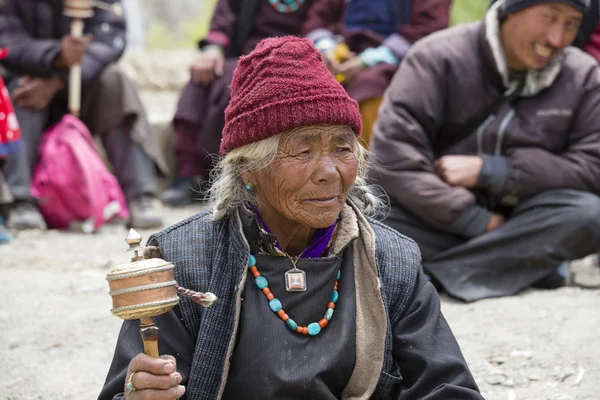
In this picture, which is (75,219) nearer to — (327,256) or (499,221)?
(499,221)

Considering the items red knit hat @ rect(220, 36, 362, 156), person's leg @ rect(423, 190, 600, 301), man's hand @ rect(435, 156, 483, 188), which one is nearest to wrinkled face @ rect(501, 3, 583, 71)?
man's hand @ rect(435, 156, 483, 188)

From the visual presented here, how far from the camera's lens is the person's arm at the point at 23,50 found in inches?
222

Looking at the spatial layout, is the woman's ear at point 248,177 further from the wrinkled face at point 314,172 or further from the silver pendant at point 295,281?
the silver pendant at point 295,281

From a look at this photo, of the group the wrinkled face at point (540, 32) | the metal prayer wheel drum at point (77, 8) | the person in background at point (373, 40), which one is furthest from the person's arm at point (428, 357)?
the metal prayer wheel drum at point (77, 8)

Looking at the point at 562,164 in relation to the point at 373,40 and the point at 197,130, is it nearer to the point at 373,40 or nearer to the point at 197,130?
the point at 373,40

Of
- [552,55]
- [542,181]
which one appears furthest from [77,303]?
[552,55]

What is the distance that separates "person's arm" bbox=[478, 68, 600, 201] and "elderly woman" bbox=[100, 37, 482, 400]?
1.95 m

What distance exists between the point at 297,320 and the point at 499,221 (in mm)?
2241

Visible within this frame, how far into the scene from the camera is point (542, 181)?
4223 mm

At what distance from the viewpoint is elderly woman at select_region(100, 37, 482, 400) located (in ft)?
7.40

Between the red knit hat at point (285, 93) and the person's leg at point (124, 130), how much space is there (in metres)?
3.68

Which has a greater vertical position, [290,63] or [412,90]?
[290,63]

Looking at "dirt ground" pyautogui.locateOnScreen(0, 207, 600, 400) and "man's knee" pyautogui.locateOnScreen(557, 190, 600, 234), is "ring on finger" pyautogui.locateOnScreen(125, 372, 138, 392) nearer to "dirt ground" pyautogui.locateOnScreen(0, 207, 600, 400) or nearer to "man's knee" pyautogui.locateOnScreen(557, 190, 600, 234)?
"dirt ground" pyautogui.locateOnScreen(0, 207, 600, 400)

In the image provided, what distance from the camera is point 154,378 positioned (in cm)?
198
